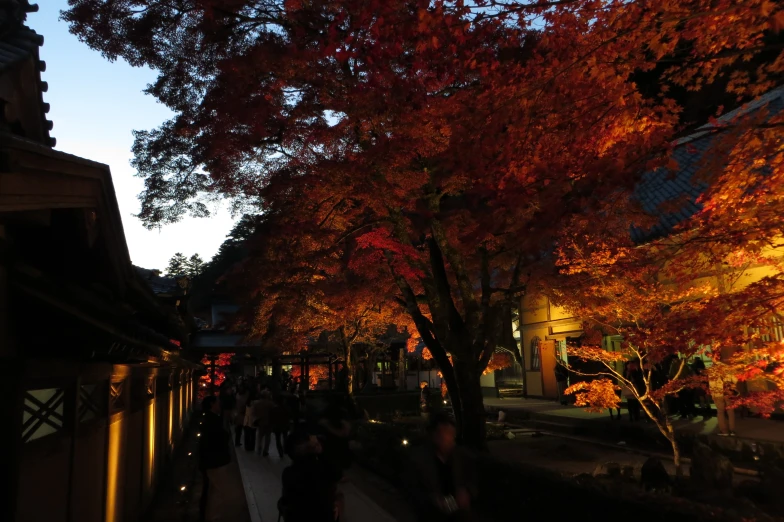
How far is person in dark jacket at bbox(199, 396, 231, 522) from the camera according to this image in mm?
7707

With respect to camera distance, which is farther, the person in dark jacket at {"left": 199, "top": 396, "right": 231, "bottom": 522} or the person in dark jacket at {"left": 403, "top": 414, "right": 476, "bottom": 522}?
the person in dark jacket at {"left": 199, "top": 396, "right": 231, "bottom": 522}

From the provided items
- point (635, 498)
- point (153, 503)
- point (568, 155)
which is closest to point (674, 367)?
point (568, 155)

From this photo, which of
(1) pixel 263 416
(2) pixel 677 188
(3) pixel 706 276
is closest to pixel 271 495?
(1) pixel 263 416

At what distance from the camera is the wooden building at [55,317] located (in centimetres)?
304

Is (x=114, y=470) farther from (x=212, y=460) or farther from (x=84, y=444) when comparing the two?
(x=212, y=460)

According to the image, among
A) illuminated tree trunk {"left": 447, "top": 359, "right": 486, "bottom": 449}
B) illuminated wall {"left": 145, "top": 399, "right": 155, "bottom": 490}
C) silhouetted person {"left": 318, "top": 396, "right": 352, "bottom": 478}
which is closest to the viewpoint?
silhouetted person {"left": 318, "top": 396, "right": 352, "bottom": 478}

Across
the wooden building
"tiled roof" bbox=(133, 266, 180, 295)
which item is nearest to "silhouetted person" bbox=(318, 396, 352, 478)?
the wooden building

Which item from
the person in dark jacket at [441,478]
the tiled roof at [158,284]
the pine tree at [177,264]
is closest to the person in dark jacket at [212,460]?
the person in dark jacket at [441,478]

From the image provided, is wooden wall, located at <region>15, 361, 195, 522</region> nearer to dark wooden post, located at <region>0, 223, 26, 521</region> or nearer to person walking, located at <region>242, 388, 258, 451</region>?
dark wooden post, located at <region>0, 223, 26, 521</region>

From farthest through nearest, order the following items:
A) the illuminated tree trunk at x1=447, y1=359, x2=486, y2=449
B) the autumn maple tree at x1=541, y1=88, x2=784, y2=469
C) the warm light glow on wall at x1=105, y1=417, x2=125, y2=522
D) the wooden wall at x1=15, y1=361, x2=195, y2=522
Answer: the illuminated tree trunk at x1=447, y1=359, x2=486, y2=449
the autumn maple tree at x1=541, y1=88, x2=784, y2=469
the warm light glow on wall at x1=105, y1=417, x2=125, y2=522
the wooden wall at x1=15, y1=361, x2=195, y2=522

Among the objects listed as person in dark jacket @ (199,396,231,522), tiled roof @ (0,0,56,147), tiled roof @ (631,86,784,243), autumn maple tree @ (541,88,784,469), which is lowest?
person in dark jacket @ (199,396,231,522)

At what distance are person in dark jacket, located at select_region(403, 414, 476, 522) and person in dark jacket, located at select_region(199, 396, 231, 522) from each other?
390cm

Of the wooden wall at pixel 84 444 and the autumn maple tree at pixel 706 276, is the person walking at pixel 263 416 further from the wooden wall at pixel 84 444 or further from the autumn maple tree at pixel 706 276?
the autumn maple tree at pixel 706 276

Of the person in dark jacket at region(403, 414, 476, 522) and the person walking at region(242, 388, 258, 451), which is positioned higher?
the person in dark jacket at region(403, 414, 476, 522)
